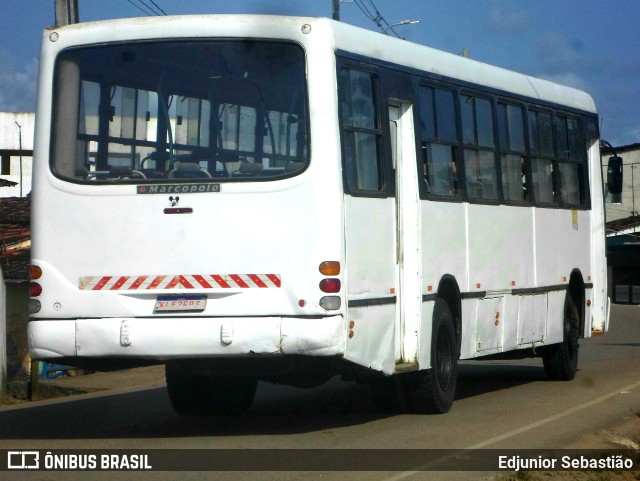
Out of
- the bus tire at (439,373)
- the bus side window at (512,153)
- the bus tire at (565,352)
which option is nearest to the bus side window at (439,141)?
the bus tire at (439,373)

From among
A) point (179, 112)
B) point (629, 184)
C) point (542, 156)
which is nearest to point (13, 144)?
point (629, 184)

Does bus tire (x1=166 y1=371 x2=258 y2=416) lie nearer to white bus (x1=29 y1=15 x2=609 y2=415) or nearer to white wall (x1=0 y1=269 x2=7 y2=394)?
white bus (x1=29 y1=15 x2=609 y2=415)

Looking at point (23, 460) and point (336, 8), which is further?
point (336, 8)

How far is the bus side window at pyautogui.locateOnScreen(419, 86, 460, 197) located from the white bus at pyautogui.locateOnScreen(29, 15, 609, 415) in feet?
0.57

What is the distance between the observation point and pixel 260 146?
10.1m

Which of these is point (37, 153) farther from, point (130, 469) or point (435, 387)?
point (435, 387)

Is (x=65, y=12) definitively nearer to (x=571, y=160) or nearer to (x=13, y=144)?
(x=571, y=160)

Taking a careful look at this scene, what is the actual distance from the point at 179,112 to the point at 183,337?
6.44ft

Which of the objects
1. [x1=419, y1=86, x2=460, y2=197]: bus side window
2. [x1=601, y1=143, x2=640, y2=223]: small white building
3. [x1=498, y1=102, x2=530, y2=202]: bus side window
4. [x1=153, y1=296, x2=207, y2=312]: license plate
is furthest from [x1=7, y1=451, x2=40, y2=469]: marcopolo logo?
[x1=601, y1=143, x2=640, y2=223]: small white building

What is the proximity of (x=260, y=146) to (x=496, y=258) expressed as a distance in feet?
14.5

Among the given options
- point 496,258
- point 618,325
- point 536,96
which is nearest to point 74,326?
point 496,258

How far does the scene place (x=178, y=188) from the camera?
32.9 ft

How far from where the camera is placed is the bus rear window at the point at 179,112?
10.0 meters

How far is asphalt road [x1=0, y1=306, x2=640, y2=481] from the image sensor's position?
32.8ft
